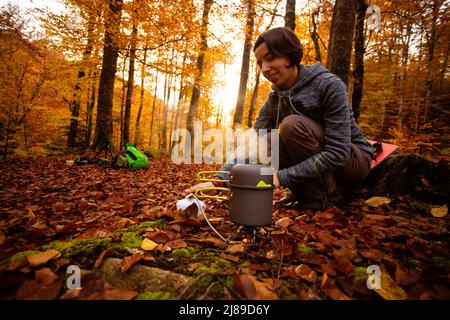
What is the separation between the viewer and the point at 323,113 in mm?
1979

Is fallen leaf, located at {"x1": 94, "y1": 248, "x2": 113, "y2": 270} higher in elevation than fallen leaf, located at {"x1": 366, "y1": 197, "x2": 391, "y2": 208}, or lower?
lower

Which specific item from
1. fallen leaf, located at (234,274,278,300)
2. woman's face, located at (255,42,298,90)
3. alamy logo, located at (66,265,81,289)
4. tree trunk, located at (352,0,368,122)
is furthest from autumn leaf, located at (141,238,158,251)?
tree trunk, located at (352,0,368,122)

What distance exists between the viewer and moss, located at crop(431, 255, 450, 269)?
1237 mm

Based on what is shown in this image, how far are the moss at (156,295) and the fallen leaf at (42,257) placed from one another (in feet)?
1.87

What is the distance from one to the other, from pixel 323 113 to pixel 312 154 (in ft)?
1.22

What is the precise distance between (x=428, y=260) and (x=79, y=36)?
1087cm

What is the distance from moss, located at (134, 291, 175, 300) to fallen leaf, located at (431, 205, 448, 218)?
216 centimetres

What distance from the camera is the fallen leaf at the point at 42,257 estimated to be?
1155mm

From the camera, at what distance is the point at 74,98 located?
12523 millimetres

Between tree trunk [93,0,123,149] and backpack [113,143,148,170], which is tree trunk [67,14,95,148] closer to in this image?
tree trunk [93,0,123,149]

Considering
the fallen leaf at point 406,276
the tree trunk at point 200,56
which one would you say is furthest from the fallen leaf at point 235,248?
the tree trunk at point 200,56

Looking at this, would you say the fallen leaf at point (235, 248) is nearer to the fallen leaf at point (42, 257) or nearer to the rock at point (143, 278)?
the rock at point (143, 278)

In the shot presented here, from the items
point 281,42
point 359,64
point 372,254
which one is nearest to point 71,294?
point 372,254
